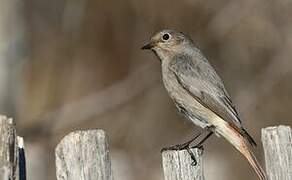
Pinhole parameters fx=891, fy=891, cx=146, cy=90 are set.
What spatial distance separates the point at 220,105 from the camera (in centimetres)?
589

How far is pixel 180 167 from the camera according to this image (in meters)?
4.36

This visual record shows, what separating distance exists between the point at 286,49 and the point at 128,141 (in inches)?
79.9

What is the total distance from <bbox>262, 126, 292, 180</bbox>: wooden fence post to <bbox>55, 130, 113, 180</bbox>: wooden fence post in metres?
0.79

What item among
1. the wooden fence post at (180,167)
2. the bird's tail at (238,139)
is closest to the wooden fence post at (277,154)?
the wooden fence post at (180,167)

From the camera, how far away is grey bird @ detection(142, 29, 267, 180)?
5777 mm

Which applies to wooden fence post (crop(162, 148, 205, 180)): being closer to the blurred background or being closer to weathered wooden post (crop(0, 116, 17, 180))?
weathered wooden post (crop(0, 116, 17, 180))

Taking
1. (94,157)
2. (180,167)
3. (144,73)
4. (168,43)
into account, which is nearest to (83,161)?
(94,157)

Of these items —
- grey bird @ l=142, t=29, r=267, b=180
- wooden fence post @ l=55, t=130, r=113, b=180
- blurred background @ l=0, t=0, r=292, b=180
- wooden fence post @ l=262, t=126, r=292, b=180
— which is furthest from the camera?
blurred background @ l=0, t=0, r=292, b=180

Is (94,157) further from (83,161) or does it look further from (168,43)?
(168,43)

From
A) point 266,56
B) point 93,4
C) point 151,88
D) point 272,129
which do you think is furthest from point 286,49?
point 272,129

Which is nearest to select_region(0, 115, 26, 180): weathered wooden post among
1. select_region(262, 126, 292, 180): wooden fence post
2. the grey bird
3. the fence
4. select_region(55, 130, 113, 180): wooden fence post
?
the fence

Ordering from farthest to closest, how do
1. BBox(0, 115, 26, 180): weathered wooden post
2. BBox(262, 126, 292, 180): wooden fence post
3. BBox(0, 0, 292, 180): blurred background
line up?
BBox(0, 0, 292, 180): blurred background, BBox(262, 126, 292, 180): wooden fence post, BBox(0, 115, 26, 180): weathered wooden post

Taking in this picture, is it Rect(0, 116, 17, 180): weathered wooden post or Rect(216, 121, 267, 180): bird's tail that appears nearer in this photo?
Rect(0, 116, 17, 180): weathered wooden post

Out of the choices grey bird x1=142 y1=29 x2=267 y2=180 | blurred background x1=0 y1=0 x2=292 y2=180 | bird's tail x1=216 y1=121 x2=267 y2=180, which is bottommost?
bird's tail x1=216 y1=121 x2=267 y2=180
